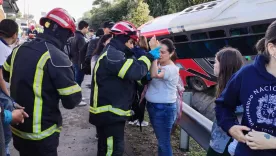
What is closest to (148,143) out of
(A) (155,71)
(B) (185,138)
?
(B) (185,138)

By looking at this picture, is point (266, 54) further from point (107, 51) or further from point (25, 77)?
point (25, 77)

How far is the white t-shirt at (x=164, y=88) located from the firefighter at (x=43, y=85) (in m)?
1.17

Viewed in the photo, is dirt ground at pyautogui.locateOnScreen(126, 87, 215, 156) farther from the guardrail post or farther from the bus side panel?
the bus side panel

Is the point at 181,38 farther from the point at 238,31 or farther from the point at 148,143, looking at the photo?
the point at 148,143

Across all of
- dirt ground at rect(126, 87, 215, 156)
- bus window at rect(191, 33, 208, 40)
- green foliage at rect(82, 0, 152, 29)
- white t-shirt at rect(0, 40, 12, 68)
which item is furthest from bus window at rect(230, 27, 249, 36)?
green foliage at rect(82, 0, 152, 29)

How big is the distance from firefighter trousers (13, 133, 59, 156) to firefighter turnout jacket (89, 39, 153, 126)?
1.96 ft

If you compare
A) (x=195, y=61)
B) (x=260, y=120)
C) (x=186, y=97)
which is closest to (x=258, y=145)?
(x=260, y=120)

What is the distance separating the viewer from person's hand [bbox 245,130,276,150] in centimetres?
176

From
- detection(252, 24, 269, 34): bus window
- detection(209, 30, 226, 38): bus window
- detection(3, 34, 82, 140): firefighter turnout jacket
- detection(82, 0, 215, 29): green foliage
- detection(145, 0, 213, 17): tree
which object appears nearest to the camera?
detection(3, 34, 82, 140): firefighter turnout jacket

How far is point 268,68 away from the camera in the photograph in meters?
1.86

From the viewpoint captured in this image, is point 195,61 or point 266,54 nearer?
point 266,54

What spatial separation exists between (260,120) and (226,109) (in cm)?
28

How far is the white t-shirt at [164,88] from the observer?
3.62 metres

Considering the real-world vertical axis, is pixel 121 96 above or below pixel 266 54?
below
